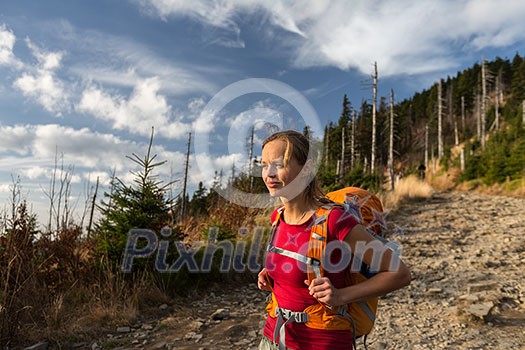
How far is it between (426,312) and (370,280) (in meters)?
3.95

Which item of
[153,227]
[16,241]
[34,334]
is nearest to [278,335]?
[34,334]

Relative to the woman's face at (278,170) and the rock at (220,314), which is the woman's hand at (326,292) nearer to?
the woman's face at (278,170)

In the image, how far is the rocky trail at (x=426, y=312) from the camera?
3.88 metres

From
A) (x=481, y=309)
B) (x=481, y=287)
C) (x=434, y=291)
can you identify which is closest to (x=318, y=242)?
(x=481, y=309)

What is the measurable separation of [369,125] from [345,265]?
4927cm

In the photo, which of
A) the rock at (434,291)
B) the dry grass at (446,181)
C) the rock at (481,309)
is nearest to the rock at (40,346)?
the rock at (481,309)

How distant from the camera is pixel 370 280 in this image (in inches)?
53.7

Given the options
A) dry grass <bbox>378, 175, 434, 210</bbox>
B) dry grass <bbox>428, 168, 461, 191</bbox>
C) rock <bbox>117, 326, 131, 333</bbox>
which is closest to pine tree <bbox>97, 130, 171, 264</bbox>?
rock <bbox>117, 326, 131, 333</bbox>

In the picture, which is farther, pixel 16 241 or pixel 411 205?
pixel 411 205

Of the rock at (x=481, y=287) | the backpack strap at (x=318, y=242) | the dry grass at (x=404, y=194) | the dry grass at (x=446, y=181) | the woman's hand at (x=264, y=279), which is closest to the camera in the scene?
the backpack strap at (x=318, y=242)

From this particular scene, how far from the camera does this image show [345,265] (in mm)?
1473

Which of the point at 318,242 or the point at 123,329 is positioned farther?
the point at 123,329

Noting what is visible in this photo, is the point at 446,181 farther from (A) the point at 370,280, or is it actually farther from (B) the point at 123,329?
(A) the point at 370,280

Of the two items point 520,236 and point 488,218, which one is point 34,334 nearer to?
point 520,236
